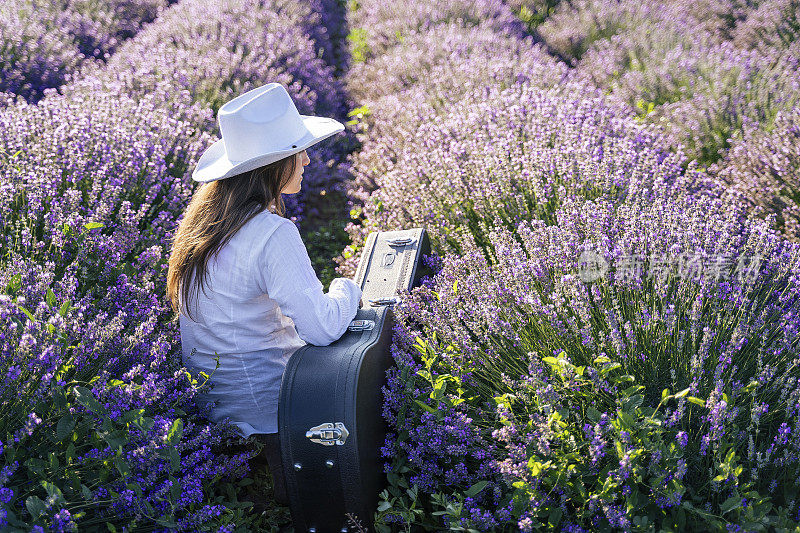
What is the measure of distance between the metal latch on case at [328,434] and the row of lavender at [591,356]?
0.74 feet

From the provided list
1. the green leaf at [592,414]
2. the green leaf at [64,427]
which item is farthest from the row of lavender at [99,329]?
the green leaf at [592,414]

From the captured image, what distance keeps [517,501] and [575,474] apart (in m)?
0.18

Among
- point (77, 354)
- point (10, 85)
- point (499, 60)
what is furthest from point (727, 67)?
point (10, 85)

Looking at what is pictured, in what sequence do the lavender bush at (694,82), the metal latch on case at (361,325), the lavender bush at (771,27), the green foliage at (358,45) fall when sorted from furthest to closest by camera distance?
the green foliage at (358,45), the lavender bush at (771,27), the lavender bush at (694,82), the metal latch on case at (361,325)

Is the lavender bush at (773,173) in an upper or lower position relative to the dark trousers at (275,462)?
upper

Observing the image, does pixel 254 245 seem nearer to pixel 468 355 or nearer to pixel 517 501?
pixel 468 355

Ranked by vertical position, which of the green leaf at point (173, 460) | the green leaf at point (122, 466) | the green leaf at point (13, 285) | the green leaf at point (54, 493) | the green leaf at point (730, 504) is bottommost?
the green leaf at point (173, 460)

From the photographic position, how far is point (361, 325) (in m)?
2.20

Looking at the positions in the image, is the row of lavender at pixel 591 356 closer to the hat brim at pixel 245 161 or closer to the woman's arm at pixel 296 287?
the woman's arm at pixel 296 287

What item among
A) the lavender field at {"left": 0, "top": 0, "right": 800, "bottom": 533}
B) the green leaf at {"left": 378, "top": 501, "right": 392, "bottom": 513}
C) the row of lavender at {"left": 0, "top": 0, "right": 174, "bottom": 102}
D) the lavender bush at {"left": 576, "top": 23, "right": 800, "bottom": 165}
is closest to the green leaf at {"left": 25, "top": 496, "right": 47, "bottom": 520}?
the lavender field at {"left": 0, "top": 0, "right": 800, "bottom": 533}

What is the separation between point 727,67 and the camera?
15.3 feet

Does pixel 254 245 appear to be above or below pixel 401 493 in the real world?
above

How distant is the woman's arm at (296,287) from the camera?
201 cm

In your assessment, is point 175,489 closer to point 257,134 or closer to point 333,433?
point 333,433
